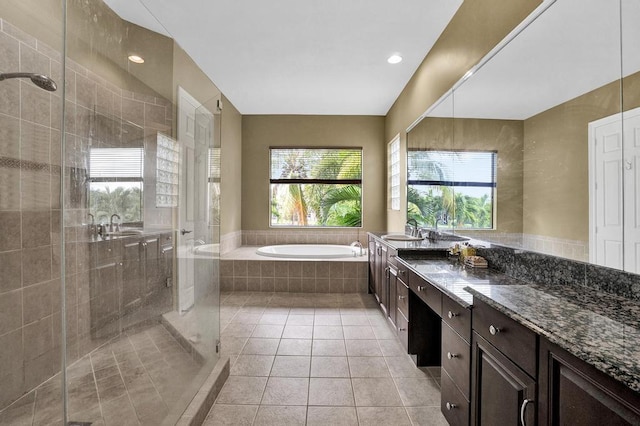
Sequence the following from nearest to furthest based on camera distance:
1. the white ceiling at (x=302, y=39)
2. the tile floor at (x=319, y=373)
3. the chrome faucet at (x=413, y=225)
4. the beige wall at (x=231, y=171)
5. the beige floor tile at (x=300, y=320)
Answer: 1. the tile floor at (x=319, y=373)
2. the white ceiling at (x=302, y=39)
3. the beige floor tile at (x=300, y=320)
4. the chrome faucet at (x=413, y=225)
5. the beige wall at (x=231, y=171)

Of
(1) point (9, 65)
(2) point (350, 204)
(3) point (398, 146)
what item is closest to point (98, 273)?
(1) point (9, 65)

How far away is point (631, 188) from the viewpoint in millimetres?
1029

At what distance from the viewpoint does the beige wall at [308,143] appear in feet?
16.6

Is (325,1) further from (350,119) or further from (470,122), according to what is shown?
(350,119)

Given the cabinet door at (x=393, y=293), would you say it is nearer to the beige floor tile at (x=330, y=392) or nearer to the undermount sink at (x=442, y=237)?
the undermount sink at (x=442, y=237)

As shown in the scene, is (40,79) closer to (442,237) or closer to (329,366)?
(329,366)

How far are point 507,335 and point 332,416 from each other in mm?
1134

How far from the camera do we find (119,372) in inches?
54.6

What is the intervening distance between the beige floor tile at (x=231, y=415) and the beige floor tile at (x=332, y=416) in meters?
0.33

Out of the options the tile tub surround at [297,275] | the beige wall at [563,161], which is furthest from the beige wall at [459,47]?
the tile tub surround at [297,275]

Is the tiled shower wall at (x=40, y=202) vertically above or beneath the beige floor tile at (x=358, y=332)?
above

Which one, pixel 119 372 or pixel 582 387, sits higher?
pixel 582 387

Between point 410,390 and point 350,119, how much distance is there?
413 cm

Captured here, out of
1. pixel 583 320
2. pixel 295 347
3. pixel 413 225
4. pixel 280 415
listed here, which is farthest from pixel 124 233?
pixel 413 225
